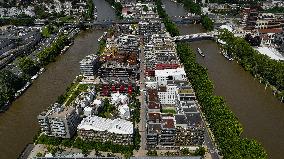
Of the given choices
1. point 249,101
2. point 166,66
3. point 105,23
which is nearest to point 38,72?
point 166,66

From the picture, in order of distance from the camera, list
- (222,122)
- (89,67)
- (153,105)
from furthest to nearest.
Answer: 1. (89,67)
2. (153,105)
3. (222,122)

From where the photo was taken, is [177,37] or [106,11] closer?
[177,37]

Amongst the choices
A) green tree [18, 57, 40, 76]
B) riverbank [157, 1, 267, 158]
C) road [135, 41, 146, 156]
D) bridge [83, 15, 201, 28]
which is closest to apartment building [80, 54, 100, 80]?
road [135, 41, 146, 156]

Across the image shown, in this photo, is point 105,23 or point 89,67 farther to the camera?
point 105,23

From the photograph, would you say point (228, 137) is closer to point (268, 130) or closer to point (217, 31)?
point (268, 130)

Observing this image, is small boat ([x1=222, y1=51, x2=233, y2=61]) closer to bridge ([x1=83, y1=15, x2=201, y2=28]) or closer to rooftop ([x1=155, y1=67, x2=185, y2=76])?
rooftop ([x1=155, y1=67, x2=185, y2=76])

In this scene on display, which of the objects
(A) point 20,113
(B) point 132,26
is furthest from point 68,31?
(A) point 20,113

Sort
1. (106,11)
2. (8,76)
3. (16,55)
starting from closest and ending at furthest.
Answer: (8,76) → (16,55) → (106,11)

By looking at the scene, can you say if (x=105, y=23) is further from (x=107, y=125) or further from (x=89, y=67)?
(x=107, y=125)
